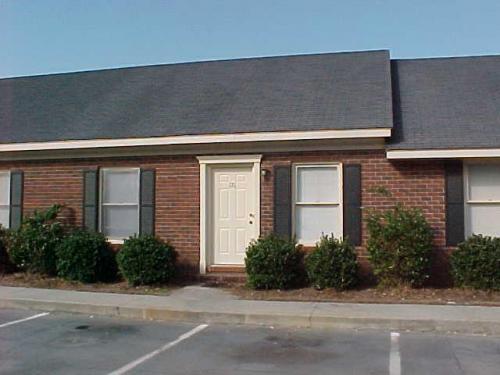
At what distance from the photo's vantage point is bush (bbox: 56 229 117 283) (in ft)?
39.7

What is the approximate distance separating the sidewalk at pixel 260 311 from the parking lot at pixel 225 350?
269 millimetres

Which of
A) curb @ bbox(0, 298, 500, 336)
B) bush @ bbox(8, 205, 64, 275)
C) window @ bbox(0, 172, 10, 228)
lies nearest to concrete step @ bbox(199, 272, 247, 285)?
curb @ bbox(0, 298, 500, 336)

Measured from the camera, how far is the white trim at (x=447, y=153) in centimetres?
1080

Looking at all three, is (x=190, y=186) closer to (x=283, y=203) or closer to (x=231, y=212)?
(x=231, y=212)

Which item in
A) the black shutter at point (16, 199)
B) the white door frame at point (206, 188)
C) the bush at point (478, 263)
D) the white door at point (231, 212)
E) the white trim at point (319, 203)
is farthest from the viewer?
the black shutter at point (16, 199)

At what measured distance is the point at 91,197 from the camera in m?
13.1

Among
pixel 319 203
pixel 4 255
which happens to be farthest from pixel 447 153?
pixel 4 255

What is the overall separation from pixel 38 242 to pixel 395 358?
8341mm

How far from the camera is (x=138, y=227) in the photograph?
1284 centimetres

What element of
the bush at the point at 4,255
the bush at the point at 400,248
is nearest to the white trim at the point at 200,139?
the bush at the point at 400,248

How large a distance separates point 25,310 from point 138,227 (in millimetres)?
3202

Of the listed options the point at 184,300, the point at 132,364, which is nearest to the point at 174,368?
the point at 132,364

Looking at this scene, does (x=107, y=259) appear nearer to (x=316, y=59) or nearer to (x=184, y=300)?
(x=184, y=300)

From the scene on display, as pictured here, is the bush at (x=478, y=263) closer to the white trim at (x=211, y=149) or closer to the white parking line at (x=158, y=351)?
the white trim at (x=211, y=149)
